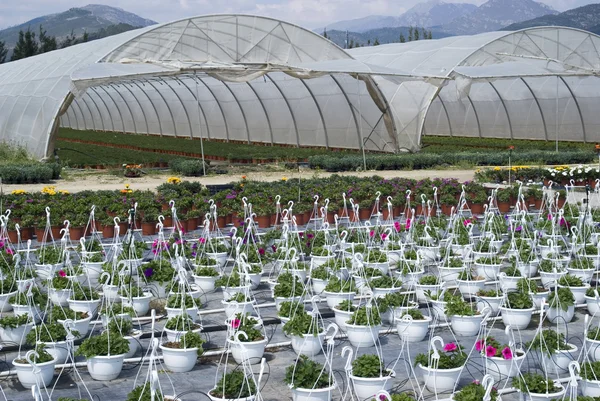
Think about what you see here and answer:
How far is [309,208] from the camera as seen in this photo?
15.9 m

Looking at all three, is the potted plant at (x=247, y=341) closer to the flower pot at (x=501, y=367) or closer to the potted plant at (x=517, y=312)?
the flower pot at (x=501, y=367)

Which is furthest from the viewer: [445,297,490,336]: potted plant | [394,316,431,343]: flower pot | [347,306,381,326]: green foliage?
[445,297,490,336]: potted plant

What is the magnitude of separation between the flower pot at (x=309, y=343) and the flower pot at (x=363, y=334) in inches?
13.5

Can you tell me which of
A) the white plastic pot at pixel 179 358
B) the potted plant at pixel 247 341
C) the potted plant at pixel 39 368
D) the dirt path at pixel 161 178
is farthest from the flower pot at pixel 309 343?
the dirt path at pixel 161 178

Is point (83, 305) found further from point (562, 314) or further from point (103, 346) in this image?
point (562, 314)

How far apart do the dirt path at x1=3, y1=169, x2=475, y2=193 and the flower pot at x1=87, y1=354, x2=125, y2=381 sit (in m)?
13.4

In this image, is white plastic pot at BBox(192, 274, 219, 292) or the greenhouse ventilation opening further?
the greenhouse ventilation opening

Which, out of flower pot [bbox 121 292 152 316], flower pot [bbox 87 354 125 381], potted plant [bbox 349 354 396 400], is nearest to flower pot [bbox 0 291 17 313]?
flower pot [bbox 121 292 152 316]

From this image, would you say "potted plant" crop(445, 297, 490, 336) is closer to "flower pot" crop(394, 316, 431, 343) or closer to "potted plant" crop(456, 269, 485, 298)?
"flower pot" crop(394, 316, 431, 343)

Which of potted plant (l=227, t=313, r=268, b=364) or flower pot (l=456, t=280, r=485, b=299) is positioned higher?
potted plant (l=227, t=313, r=268, b=364)

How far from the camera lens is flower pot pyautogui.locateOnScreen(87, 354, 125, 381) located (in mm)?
7238

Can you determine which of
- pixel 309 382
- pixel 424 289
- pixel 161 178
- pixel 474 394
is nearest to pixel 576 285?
pixel 424 289

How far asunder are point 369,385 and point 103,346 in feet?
8.36

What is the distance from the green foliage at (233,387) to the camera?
6227mm
